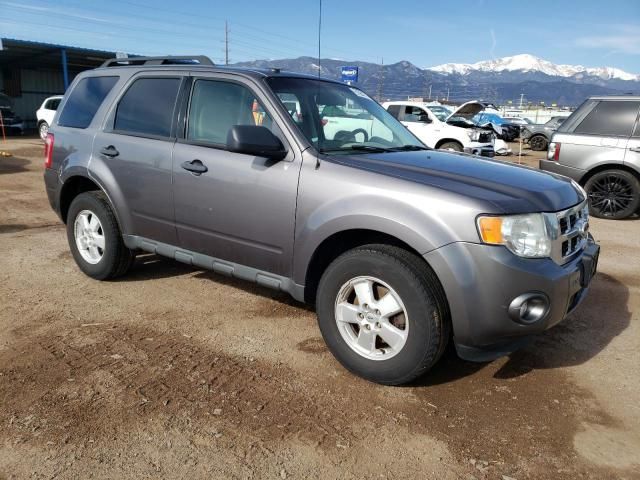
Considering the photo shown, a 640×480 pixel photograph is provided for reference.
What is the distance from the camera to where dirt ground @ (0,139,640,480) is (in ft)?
7.78

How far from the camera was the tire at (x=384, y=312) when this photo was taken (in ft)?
9.08

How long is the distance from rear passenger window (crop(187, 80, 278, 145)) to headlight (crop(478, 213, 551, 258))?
5.46 ft

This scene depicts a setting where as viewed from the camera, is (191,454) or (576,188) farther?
(576,188)

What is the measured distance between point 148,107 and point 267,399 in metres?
2.55

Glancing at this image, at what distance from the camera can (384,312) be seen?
294cm

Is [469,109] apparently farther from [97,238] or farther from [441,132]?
[97,238]

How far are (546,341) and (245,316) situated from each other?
2.22 metres

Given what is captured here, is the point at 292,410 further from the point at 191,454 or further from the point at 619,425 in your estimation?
the point at 619,425

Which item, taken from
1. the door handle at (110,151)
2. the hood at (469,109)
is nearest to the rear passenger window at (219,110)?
the door handle at (110,151)

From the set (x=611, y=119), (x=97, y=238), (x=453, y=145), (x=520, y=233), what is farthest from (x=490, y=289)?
(x=453, y=145)

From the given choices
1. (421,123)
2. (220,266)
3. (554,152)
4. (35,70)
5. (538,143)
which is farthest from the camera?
(35,70)

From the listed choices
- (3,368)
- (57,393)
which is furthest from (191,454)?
(3,368)

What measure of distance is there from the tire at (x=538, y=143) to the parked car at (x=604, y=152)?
15.7m

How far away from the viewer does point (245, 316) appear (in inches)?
158
